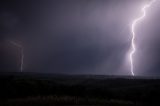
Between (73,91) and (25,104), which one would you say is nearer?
(25,104)

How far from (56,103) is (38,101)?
6.50 ft

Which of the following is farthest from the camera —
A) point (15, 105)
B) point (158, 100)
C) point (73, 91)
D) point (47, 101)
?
point (73, 91)

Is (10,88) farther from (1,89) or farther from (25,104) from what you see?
(25,104)

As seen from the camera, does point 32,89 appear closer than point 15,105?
No

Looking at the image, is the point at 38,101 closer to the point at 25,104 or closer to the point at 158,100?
the point at 25,104

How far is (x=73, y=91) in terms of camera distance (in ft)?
144

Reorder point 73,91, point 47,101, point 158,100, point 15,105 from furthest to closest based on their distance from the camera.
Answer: point 73,91 < point 158,100 < point 47,101 < point 15,105

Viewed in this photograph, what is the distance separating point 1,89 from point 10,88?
1.25 m

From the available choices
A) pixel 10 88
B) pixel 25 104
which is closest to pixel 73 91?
pixel 10 88

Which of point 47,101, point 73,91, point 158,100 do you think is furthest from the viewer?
point 73,91

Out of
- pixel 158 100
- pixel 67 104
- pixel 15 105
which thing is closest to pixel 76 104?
pixel 67 104

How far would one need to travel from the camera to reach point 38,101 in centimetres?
2928

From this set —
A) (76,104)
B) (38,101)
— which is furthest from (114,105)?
(38,101)

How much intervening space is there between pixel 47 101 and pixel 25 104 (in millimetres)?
2504
